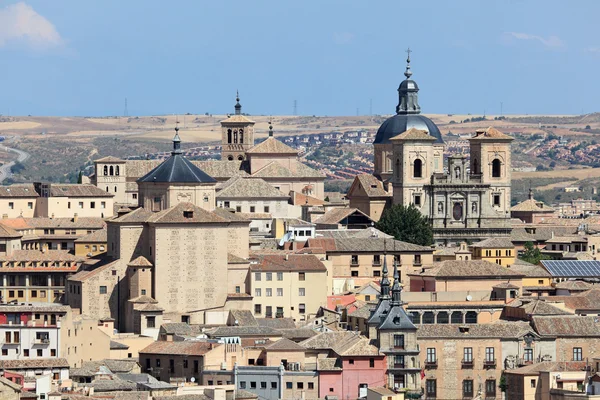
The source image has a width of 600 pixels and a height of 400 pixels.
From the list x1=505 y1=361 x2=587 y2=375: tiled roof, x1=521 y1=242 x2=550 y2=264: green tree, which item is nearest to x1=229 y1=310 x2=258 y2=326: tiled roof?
x1=505 y1=361 x2=587 y2=375: tiled roof

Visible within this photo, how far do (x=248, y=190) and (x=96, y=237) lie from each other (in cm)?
2072

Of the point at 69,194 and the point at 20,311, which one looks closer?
the point at 20,311

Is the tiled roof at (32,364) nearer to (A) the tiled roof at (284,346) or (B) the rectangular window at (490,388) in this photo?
(A) the tiled roof at (284,346)

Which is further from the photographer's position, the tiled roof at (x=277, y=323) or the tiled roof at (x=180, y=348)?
the tiled roof at (x=277, y=323)

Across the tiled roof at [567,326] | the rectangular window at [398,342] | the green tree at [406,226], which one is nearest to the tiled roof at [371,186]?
the green tree at [406,226]

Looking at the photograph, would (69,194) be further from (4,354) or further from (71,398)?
(71,398)

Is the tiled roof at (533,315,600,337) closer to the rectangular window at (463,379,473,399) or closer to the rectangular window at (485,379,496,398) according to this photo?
the rectangular window at (485,379,496,398)

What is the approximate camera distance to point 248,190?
465ft

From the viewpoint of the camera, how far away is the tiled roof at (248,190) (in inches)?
5551

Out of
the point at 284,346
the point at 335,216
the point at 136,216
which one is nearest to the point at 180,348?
the point at 284,346

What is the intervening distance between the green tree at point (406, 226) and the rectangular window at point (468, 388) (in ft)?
119

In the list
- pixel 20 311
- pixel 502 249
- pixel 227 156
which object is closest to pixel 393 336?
pixel 20 311

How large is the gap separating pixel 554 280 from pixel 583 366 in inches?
1104

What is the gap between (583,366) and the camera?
9162cm
